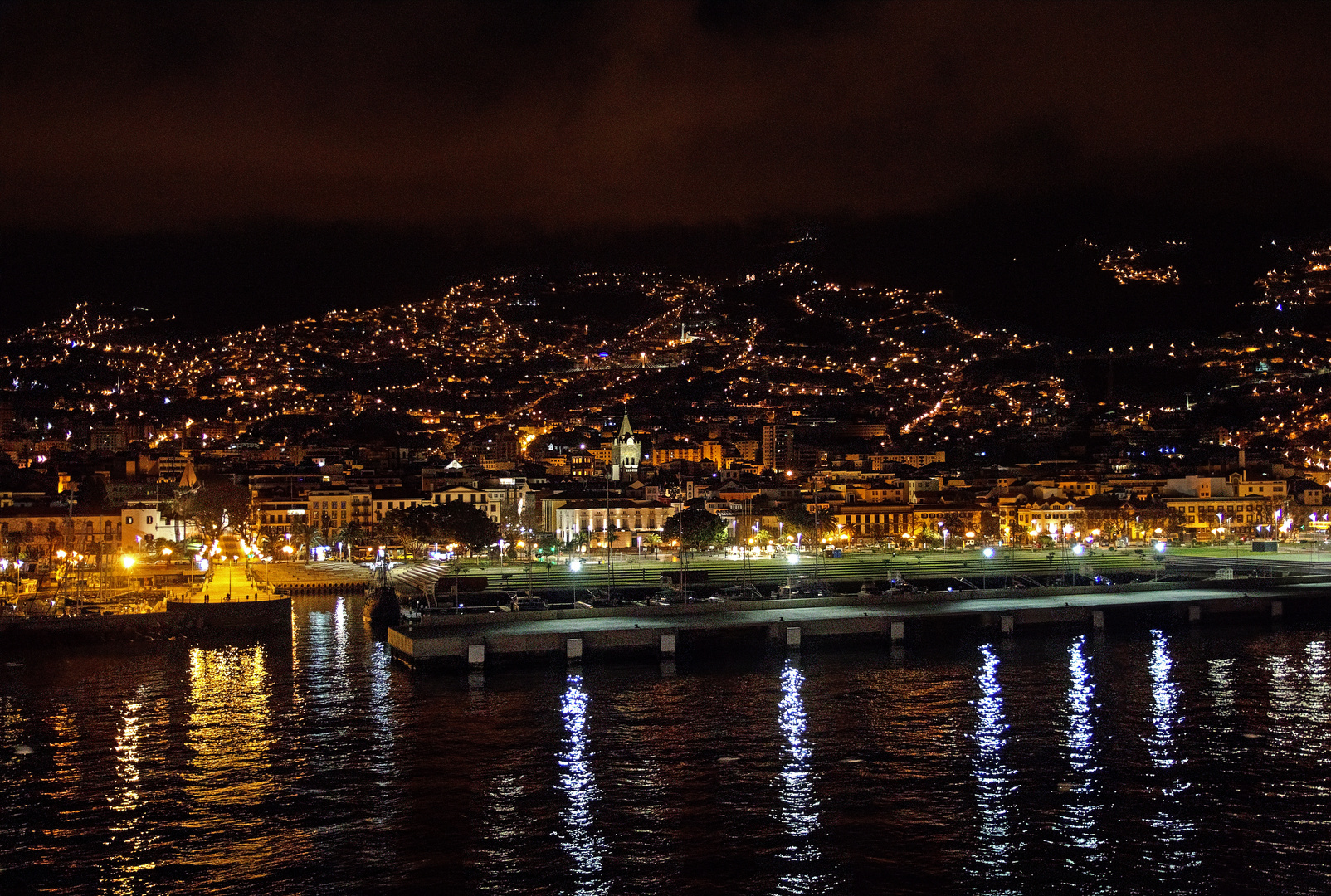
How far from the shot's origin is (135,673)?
39.2 meters

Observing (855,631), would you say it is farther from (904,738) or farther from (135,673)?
(135,673)

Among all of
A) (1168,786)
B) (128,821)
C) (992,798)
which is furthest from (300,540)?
(1168,786)

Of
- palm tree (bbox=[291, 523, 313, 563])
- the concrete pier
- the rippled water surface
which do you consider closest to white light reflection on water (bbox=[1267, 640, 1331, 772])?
the rippled water surface

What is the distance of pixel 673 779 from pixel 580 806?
243 cm

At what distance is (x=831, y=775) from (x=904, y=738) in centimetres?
397

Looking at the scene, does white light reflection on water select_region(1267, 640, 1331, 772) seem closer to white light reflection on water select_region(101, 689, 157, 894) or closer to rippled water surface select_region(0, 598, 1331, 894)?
rippled water surface select_region(0, 598, 1331, 894)

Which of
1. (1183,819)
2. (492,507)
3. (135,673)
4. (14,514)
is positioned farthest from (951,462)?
(1183,819)

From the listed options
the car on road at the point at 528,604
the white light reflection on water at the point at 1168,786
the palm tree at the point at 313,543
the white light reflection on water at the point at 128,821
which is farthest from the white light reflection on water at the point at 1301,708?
the palm tree at the point at 313,543

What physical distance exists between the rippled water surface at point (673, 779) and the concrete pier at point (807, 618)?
4.62ft

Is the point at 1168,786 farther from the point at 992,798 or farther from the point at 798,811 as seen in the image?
the point at 798,811

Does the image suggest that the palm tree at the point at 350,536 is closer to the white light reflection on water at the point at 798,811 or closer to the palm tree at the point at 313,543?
the palm tree at the point at 313,543

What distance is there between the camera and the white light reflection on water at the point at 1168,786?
20.3 metres

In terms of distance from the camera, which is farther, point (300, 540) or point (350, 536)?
point (300, 540)

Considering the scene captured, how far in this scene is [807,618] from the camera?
44.9m
